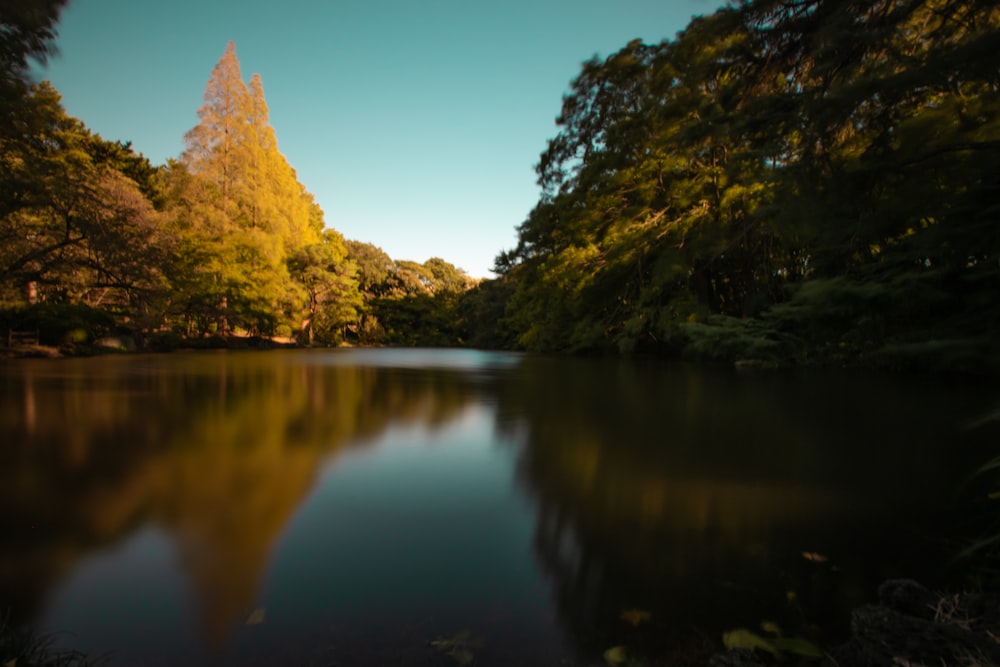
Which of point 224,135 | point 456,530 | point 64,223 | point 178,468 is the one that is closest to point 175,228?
point 224,135

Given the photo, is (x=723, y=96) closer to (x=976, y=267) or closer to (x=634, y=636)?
(x=976, y=267)

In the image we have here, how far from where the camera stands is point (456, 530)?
1.94 m

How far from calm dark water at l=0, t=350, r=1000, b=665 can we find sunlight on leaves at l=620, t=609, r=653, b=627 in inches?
0.4

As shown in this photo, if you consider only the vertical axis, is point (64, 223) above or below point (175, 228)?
below

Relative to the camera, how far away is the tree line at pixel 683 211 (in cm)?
256

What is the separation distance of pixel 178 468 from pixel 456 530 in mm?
1743

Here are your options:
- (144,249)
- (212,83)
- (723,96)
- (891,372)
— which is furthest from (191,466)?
(212,83)

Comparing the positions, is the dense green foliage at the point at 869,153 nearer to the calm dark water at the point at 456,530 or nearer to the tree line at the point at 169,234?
the calm dark water at the point at 456,530

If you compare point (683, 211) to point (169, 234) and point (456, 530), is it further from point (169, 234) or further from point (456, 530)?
point (169, 234)

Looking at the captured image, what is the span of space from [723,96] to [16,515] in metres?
4.62

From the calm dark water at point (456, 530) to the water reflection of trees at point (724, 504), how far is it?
0.01m

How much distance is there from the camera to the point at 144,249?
1216 centimetres

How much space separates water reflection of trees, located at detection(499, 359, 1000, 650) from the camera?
141 cm

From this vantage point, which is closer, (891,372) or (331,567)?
(331,567)
